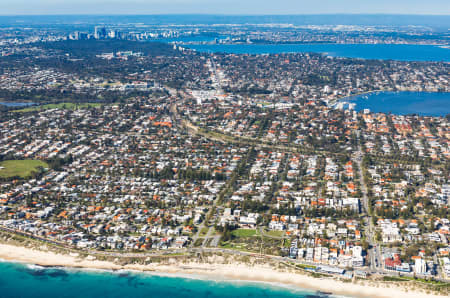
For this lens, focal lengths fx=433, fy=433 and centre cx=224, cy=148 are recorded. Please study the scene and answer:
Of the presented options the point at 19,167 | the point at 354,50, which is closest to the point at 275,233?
the point at 19,167

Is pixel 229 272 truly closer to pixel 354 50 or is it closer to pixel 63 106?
pixel 63 106

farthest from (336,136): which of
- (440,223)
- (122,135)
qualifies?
(122,135)

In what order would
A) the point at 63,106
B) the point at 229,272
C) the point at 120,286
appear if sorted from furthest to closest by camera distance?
the point at 63,106 → the point at 229,272 → the point at 120,286

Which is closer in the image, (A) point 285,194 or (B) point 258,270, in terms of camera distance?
(B) point 258,270

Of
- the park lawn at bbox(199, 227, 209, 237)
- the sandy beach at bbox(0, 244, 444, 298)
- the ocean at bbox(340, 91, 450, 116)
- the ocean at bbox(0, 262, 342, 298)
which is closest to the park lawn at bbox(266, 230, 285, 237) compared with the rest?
the sandy beach at bbox(0, 244, 444, 298)

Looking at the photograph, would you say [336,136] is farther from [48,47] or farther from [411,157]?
[48,47]
